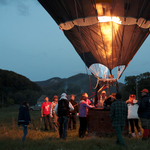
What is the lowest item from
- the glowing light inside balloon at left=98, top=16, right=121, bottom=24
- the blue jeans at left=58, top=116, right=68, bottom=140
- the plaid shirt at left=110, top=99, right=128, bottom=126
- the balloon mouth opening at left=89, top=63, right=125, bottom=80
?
the blue jeans at left=58, top=116, right=68, bottom=140

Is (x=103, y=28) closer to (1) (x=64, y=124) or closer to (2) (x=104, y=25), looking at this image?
(2) (x=104, y=25)

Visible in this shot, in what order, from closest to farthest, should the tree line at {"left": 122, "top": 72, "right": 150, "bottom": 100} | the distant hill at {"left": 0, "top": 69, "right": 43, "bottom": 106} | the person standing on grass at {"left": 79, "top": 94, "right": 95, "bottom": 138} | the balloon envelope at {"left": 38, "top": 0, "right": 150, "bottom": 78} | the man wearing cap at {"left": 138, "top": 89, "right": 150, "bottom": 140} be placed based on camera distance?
1. the man wearing cap at {"left": 138, "top": 89, "right": 150, "bottom": 140}
2. the person standing on grass at {"left": 79, "top": 94, "right": 95, "bottom": 138}
3. the balloon envelope at {"left": 38, "top": 0, "right": 150, "bottom": 78}
4. the tree line at {"left": 122, "top": 72, "right": 150, "bottom": 100}
5. the distant hill at {"left": 0, "top": 69, "right": 43, "bottom": 106}

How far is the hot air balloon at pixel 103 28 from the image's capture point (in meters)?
7.70

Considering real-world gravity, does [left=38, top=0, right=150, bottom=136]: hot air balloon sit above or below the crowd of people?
above

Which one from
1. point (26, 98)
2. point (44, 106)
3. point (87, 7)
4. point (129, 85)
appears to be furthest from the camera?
point (26, 98)

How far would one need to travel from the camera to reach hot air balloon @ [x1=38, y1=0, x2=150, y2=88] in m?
7.70

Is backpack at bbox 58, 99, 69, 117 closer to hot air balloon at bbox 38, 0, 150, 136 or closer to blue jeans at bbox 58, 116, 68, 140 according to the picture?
blue jeans at bbox 58, 116, 68, 140

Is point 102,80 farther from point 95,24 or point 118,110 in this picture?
point 118,110

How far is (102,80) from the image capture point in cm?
895

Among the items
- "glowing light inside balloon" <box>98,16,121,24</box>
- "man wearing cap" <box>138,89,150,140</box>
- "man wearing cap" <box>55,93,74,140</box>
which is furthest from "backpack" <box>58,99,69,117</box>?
"glowing light inside balloon" <box>98,16,121,24</box>

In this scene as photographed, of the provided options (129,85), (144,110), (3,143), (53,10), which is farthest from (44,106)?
(129,85)

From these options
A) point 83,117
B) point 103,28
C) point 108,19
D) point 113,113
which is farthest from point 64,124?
point 108,19

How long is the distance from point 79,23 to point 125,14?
1.76m

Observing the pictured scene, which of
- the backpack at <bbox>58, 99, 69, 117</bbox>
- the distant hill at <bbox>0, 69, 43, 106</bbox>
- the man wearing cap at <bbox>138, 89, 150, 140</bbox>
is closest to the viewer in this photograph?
the man wearing cap at <bbox>138, 89, 150, 140</bbox>
